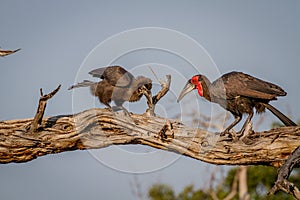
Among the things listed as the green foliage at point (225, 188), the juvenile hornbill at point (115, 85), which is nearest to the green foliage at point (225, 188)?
the green foliage at point (225, 188)

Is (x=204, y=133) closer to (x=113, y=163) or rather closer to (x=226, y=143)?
(x=226, y=143)

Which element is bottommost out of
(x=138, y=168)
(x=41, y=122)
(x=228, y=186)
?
(x=228, y=186)

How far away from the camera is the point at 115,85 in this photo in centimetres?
814

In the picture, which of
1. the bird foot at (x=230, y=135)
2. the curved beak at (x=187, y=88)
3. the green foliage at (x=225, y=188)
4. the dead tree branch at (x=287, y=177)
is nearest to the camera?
the dead tree branch at (x=287, y=177)

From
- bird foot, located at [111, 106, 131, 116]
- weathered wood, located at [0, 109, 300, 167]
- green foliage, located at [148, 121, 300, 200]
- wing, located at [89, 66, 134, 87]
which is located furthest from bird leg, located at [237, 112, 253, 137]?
green foliage, located at [148, 121, 300, 200]

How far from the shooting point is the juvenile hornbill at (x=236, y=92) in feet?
24.4

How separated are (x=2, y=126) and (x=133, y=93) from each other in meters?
2.11

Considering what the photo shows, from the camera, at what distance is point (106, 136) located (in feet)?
21.6

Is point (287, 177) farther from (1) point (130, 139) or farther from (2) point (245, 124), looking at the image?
(1) point (130, 139)

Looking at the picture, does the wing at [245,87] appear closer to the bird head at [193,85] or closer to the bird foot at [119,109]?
the bird head at [193,85]

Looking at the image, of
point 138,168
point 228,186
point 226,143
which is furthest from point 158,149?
point 228,186

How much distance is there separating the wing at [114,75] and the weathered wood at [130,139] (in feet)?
4.96

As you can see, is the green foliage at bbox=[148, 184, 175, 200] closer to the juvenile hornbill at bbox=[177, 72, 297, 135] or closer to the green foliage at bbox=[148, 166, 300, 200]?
the green foliage at bbox=[148, 166, 300, 200]

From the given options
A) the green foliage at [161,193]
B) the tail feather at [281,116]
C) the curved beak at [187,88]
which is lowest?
the green foliage at [161,193]
